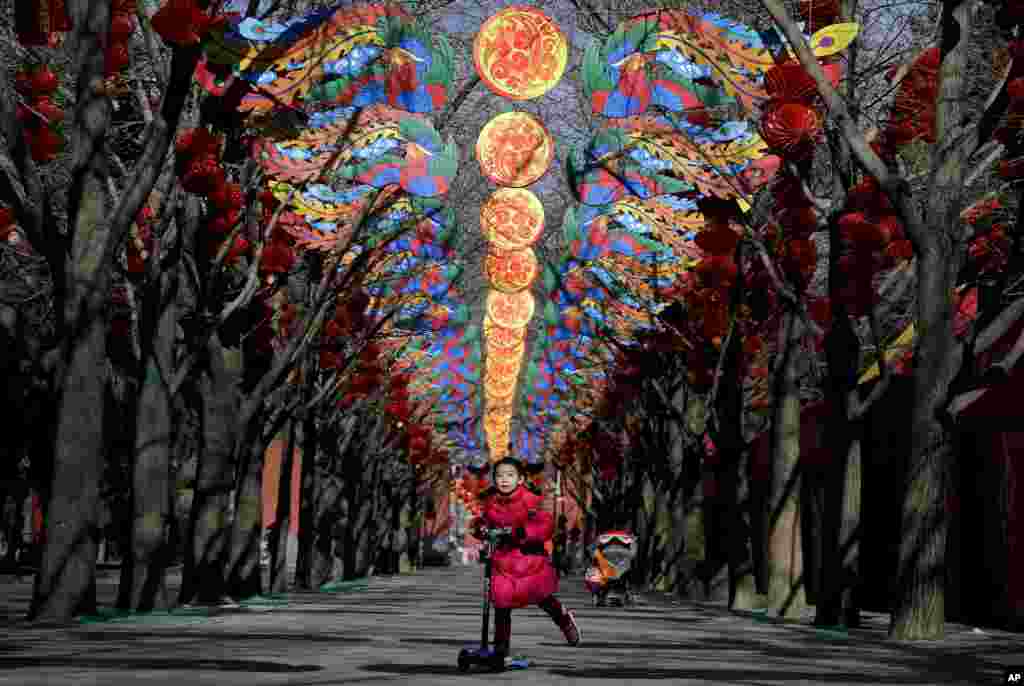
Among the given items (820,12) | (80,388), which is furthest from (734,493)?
A: (80,388)

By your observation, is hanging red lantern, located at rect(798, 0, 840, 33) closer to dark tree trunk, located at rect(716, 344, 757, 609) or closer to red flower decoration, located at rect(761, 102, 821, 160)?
red flower decoration, located at rect(761, 102, 821, 160)

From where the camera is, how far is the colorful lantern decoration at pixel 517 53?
2344cm

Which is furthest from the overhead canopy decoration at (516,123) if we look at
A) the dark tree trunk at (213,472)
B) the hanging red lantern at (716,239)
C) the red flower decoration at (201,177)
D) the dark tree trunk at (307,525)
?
the dark tree trunk at (307,525)

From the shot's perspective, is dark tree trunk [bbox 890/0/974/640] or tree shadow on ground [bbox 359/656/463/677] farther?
dark tree trunk [bbox 890/0/974/640]

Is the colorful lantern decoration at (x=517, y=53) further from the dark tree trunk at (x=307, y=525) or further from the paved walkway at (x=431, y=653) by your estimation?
the dark tree trunk at (x=307, y=525)

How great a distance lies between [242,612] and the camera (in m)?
24.7

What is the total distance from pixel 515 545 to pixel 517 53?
37.7 feet

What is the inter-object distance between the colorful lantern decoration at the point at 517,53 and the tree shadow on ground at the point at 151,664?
12304mm

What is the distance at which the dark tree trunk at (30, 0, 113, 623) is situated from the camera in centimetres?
1848

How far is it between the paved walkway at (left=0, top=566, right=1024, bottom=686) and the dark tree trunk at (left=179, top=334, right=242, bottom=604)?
2.44 metres

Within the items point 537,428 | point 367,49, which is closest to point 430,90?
point 367,49

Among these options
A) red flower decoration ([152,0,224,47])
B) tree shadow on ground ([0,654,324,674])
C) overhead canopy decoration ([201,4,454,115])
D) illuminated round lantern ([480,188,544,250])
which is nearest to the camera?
tree shadow on ground ([0,654,324,674])

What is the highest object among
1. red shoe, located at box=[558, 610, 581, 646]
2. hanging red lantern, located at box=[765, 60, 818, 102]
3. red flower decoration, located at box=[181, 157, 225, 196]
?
hanging red lantern, located at box=[765, 60, 818, 102]

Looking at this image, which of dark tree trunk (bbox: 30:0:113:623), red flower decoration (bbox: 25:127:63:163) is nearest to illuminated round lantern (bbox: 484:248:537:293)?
red flower decoration (bbox: 25:127:63:163)
